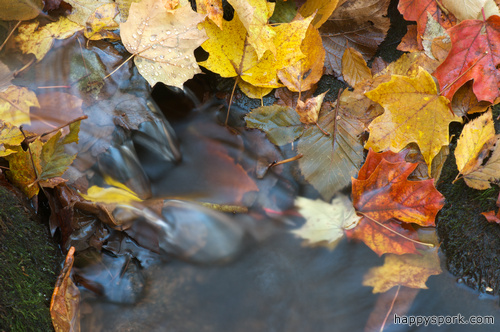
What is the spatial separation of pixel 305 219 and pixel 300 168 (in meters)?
0.22

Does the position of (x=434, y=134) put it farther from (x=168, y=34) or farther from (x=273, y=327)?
(x=168, y=34)

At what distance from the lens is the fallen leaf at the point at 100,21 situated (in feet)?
5.13

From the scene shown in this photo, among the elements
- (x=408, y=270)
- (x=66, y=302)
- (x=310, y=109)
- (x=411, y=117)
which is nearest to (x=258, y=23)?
(x=310, y=109)

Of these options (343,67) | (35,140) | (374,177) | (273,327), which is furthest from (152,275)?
(343,67)

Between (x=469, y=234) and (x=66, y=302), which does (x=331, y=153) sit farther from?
(x=66, y=302)

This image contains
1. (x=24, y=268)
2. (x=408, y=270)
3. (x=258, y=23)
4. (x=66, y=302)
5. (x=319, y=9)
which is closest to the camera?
(x=24, y=268)

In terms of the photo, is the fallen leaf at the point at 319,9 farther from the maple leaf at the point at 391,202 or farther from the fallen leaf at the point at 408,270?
the fallen leaf at the point at 408,270

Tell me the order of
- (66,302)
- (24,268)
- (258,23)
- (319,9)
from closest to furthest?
(24,268) < (66,302) < (258,23) < (319,9)

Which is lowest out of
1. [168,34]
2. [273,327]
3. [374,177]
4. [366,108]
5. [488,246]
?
[273,327]

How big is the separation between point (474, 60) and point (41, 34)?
1.79 m

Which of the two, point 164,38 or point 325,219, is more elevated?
point 164,38

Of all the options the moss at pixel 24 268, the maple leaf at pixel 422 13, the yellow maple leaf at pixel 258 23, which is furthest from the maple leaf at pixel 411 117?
the moss at pixel 24 268

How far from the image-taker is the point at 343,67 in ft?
5.53

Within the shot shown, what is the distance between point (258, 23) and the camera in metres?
1.49
